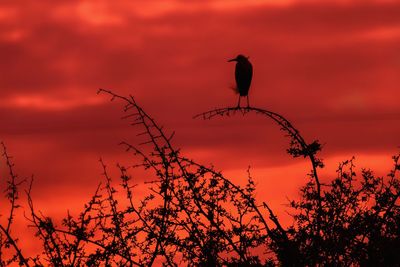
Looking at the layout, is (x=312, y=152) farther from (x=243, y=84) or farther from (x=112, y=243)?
(x=243, y=84)

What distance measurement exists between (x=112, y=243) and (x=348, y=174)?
3.19 metres

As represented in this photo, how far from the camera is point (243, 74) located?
14.5 meters

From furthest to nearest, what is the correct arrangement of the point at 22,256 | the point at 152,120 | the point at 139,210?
the point at 139,210, the point at 152,120, the point at 22,256

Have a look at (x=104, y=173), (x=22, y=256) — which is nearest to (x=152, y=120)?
(x=104, y=173)

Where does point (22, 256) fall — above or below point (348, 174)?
below

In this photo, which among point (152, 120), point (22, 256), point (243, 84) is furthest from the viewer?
point (243, 84)

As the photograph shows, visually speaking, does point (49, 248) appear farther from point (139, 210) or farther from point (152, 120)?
point (152, 120)

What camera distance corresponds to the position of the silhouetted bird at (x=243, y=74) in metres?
14.2

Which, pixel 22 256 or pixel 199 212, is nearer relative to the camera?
pixel 22 256

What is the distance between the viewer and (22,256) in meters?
7.90

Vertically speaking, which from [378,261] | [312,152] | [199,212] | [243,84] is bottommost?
[378,261]

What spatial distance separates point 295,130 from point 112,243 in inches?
97.3

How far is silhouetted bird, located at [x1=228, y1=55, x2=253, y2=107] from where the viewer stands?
46.7 ft

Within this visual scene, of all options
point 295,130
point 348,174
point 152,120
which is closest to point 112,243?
point 152,120
